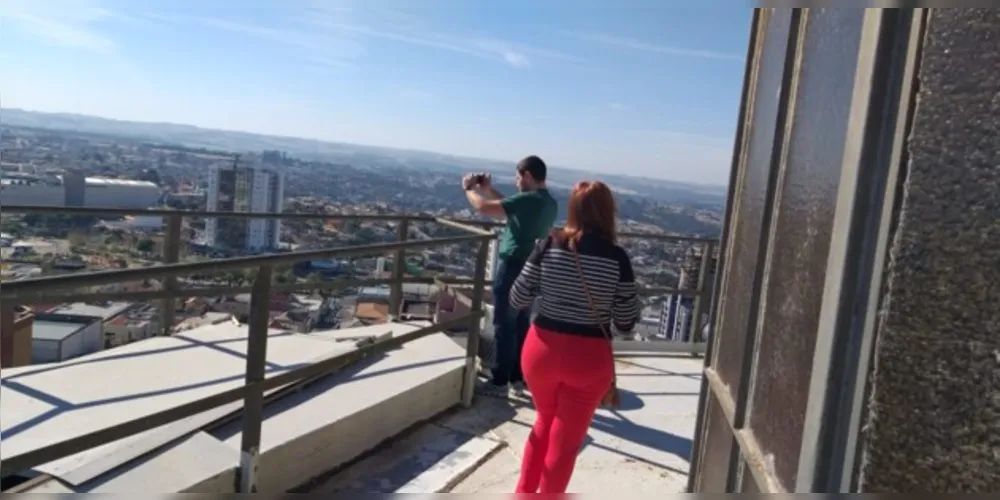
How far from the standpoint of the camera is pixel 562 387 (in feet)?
10.1

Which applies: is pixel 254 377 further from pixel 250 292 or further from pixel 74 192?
pixel 74 192

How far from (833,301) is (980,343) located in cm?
27

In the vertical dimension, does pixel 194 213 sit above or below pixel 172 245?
above

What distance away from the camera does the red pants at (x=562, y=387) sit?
302 cm

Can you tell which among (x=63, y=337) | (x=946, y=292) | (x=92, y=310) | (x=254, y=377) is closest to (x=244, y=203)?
(x=92, y=310)

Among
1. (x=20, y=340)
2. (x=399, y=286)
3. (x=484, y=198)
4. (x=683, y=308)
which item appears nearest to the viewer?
(x=20, y=340)

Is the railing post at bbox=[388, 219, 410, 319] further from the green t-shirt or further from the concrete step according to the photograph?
the green t-shirt

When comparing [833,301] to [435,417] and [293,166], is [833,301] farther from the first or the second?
[293,166]

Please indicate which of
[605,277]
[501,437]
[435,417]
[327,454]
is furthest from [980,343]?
[435,417]

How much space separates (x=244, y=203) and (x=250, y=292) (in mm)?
5251

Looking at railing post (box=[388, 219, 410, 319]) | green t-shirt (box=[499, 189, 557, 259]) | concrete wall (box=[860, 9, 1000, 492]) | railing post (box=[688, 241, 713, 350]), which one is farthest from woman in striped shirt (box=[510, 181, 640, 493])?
railing post (box=[688, 241, 713, 350])

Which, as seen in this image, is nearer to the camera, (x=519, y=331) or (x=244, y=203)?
(x=519, y=331)

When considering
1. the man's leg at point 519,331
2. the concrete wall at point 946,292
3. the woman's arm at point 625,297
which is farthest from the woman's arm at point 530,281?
the concrete wall at point 946,292

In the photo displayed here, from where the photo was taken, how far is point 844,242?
1446 millimetres
